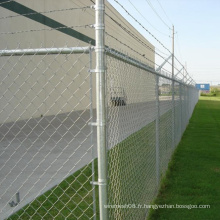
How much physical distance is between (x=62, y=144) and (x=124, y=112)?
21.7 ft

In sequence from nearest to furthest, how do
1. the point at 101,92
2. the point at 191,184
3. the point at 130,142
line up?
the point at 101,92, the point at 130,142, the point at 191,184

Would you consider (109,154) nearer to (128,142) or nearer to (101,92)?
(128,142)

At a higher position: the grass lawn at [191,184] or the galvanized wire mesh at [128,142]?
the galvanized wire mesh at [128,142]

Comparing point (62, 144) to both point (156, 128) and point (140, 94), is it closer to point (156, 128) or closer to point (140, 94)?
point (156, 128)

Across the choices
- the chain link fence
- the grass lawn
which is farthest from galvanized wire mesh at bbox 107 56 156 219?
the grass lawn

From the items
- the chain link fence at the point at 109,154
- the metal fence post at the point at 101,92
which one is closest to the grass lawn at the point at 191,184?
the chain link fence at the point at 109,154

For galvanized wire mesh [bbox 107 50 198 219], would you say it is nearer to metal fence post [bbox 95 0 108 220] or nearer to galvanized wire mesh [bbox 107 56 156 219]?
galvanized wire mesh [bbox 107 56 156 219]

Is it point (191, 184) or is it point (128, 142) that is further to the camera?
point (191, 184)

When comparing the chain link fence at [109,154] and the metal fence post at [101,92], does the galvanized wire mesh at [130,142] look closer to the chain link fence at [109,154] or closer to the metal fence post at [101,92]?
the chain link fence at [109,154]

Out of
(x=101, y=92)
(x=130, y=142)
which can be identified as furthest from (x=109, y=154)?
(x=101, y=92)

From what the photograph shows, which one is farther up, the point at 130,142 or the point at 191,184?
the point at 130,142

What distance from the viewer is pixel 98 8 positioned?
2.46 m

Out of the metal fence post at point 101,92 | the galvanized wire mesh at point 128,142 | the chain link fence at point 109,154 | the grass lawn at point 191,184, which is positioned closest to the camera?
the metal fence post at point 101,92

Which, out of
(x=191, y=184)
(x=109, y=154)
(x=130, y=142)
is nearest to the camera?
(x=109, y=154)
